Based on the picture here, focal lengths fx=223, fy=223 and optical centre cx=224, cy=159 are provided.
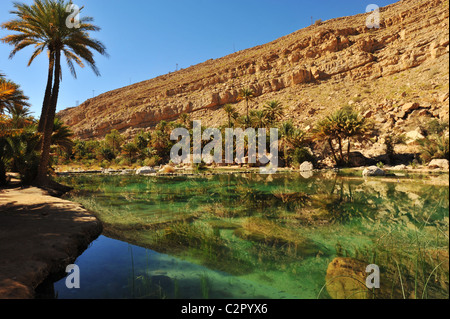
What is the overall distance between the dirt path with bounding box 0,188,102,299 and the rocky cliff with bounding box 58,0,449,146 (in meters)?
29.1

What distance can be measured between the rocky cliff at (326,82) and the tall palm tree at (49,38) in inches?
1146

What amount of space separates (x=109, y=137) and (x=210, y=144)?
25432mm

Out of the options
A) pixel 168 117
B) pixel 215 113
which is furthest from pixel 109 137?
pixel 215 113

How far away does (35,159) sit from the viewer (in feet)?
40.3

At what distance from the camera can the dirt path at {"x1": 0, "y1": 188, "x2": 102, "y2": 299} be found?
3.15 metres

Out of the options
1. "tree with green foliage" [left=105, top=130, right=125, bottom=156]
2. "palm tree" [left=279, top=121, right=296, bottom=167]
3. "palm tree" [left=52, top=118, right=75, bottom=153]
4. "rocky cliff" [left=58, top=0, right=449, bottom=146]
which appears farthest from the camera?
"tree with green foliage" [left=105, top=130, right=125, bottom=156]

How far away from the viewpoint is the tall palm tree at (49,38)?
1130 cm

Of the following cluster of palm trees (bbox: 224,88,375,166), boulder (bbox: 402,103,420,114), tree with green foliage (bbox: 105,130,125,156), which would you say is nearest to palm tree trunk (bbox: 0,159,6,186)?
cluster of palm trees (bbox: 224,88,375,166)

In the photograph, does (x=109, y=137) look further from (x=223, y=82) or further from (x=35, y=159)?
(x=35, y=159)

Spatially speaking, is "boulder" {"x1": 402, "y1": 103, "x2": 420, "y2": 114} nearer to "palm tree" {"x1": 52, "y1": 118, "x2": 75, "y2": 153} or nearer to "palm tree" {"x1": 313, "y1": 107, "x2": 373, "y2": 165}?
"palm tree" {"x1": 313, "y1": 107, "x2": 373, "y2": 165}

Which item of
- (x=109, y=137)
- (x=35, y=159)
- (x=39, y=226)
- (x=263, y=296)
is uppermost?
(x=109, y=137)

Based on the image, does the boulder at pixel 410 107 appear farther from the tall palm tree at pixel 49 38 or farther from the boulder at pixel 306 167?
the tall palm tree at pixel 49 38

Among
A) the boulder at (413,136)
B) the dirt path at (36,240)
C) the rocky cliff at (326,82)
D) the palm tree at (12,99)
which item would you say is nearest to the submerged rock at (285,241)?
the dirt path at (36,240)
